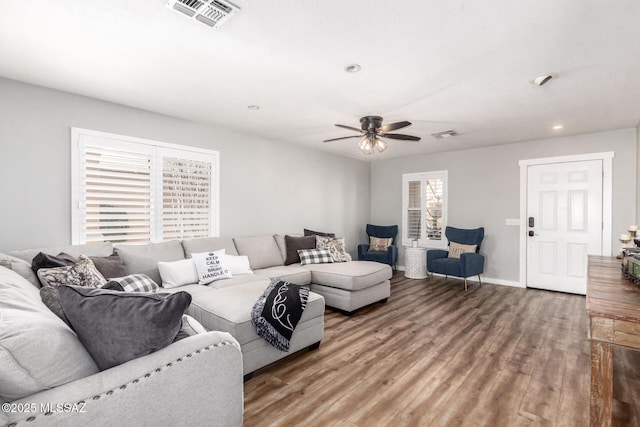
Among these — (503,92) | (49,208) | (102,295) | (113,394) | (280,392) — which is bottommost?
(280,392)

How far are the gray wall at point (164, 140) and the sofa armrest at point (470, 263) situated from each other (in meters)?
2.29

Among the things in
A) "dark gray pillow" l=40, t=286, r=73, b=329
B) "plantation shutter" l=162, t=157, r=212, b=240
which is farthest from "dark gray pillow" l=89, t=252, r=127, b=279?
"dark gray pillow" l=40, t=286, r=73, b=329

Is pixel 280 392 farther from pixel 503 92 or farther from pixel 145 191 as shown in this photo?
pixel 503 92

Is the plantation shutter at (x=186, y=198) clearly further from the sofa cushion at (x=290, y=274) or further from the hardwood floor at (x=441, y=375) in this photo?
the hardwood floor at (x=441, y=375)

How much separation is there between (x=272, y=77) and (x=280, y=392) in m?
2.53

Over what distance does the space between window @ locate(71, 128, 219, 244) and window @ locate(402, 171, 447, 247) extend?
3989 millimetres

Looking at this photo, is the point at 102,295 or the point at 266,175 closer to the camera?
the point at 102,295

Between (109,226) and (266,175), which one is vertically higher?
(266,175)

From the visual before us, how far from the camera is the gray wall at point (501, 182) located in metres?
4.31

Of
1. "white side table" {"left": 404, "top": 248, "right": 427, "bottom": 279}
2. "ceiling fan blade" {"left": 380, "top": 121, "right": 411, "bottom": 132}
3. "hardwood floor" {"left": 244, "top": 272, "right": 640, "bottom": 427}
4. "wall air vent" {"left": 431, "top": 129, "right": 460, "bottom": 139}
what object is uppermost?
"wall air vent" {"left": 431, "top": 129, "right": 460, "bottom": 139}

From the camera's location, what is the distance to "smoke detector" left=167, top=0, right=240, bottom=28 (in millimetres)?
1746

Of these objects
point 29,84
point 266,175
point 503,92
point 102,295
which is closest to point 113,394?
point 102,295

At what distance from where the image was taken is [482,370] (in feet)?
8.11

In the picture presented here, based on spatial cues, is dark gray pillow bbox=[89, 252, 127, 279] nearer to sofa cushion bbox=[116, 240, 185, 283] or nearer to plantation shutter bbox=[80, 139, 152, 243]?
sofa cushion bbox=[116, 240, 185, 283]
